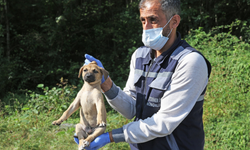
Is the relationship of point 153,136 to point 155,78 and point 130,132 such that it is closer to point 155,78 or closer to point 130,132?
point 130,132

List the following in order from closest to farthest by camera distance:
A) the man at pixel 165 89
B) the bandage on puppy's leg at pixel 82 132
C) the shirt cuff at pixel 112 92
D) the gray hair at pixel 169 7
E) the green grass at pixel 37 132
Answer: the man at pixel 165 89 < the gray hair at pixel 169 7 < the bandage on puppy's leg at pixel 82 132 < the shirt cuff at pixel 112 92 < the green grass at pixel 37 132

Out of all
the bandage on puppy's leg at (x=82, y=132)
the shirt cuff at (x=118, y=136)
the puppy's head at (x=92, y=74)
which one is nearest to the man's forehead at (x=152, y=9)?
the puppy's head at (x=92, y=74)

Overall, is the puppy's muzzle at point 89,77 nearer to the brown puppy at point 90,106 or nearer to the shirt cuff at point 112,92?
the brown puppy at point 90,106

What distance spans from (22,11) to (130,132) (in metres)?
8.19

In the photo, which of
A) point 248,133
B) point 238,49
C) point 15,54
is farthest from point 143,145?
point 15,54

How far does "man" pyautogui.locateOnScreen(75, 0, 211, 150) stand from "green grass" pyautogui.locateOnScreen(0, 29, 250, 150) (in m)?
2.64

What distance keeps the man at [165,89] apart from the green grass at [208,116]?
2637 mm

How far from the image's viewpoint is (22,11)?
867 centimetres

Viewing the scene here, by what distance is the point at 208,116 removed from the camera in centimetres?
542

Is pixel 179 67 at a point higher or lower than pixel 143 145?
higher

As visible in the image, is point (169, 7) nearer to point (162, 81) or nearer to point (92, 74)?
point (162, 81)

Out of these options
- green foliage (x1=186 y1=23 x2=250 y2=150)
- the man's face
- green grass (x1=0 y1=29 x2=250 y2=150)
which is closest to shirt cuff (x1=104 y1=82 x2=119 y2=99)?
the man's face

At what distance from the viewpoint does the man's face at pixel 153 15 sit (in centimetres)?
199

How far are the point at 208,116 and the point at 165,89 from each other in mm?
3931
